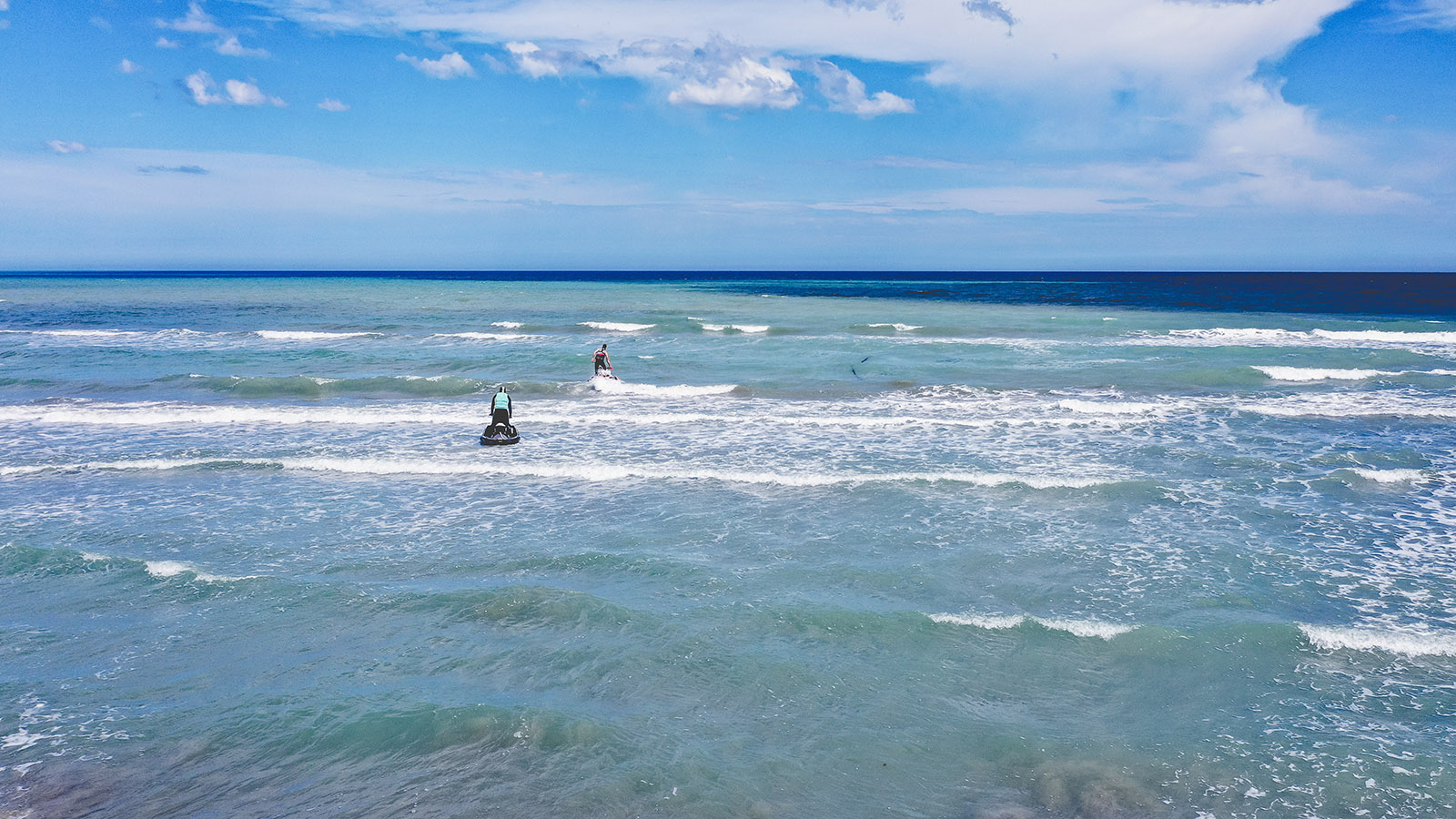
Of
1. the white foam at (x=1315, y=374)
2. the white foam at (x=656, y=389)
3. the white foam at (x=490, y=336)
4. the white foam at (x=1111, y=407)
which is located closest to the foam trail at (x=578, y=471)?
Answer: the white foam at (x=1111, y=407)

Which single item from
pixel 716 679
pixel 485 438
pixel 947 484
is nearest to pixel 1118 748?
pixel 716 679

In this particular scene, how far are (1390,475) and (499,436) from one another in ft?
50.1

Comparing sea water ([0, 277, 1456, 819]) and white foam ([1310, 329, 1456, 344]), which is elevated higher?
white foam ([1310, 329, 1456, 344])

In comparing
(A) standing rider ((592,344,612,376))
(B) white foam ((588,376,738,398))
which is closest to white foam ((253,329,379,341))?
(A) standing rider ((592,344,612,376))

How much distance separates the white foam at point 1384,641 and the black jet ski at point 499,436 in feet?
42.2

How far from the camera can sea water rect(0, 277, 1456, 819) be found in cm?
593

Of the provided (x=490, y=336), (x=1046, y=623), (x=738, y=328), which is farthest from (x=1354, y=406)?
(x=490, y=336)

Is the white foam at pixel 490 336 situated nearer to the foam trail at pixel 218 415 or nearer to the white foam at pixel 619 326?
the white foam at pixel 619 326

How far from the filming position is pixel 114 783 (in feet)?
19.1

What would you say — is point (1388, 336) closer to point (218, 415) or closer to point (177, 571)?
point (218, 415)

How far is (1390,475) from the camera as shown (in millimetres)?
13289

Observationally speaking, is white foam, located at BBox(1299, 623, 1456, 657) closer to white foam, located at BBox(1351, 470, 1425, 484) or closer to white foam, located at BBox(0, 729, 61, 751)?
white foam, located at BBox(1351, 470, 1425, 484)

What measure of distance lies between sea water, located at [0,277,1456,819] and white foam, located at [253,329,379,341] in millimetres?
17549

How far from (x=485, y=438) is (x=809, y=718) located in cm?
1112
